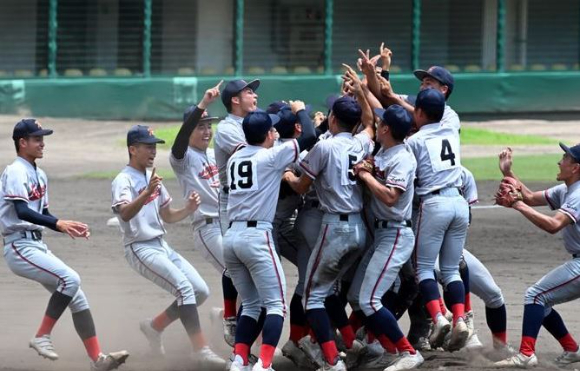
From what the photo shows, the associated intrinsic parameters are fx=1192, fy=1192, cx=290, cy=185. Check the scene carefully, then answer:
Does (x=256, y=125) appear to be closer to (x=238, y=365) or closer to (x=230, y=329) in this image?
(x=238, y=365)

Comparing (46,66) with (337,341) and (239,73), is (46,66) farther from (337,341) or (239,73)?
(337,341)

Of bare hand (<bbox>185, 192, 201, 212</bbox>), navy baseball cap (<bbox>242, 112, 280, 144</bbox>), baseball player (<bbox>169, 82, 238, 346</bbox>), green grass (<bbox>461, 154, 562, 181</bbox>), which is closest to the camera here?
navy baseball cap (<bbox>242, 112, 280, 144</bbox>)

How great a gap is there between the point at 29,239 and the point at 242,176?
173cm

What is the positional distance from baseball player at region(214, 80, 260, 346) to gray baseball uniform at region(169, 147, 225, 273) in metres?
0.18

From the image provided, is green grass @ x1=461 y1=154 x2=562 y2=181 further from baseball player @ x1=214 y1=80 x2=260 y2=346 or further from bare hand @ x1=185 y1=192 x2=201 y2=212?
bare hand @ x1=185 y1=192 x2=201 y2=212

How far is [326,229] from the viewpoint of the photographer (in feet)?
26.4

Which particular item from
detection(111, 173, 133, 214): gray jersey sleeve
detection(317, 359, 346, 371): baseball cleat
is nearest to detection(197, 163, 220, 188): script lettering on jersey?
detection(111, 173, 133, 214): gray jersey sleeve

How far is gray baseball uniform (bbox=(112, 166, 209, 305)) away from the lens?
27.6 feet

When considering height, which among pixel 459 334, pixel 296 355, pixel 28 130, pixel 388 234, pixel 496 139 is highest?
pixel 28 130

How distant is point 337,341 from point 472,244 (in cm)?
521

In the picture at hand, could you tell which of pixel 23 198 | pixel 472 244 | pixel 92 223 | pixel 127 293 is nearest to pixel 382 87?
pixel 23 198

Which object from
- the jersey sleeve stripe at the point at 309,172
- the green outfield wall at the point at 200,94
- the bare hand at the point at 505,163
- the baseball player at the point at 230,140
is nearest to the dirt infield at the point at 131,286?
the baseball player at the point at 230,140

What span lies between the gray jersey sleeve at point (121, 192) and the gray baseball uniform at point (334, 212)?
1295 millimetres

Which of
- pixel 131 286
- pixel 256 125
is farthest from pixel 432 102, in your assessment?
pixel 131 286
